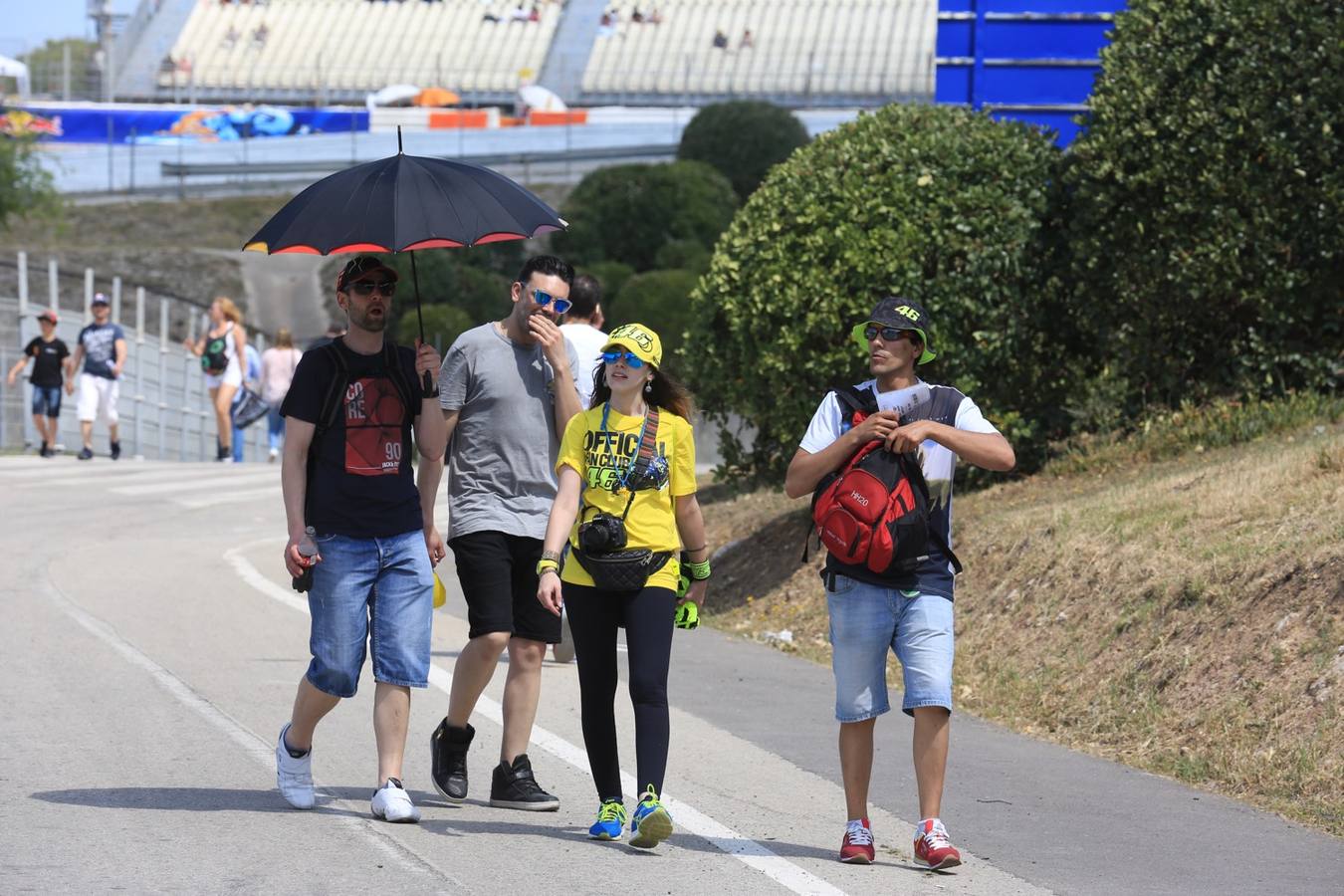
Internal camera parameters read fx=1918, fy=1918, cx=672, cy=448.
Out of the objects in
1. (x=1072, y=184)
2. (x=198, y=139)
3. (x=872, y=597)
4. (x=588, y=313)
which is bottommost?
(x=872, y=597)

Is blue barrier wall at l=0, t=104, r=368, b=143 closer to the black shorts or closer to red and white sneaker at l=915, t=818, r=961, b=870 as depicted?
the black shorts

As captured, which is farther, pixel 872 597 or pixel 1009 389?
pixel 1009 389

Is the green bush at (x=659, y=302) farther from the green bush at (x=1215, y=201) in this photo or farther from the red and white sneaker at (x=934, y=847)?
the red and white sneaker at (x=934, y=847)

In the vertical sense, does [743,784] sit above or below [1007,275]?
below

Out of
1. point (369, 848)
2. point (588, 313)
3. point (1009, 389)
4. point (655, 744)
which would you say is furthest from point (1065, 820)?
point (1009, 389)

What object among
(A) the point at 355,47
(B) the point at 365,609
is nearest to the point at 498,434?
(B) the point at 365,609

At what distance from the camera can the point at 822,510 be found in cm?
616

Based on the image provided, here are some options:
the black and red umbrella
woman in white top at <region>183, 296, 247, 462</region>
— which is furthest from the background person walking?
the black and red umbrella

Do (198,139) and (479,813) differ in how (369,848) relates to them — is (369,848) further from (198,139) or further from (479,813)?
(198,139)

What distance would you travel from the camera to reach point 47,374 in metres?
22.1

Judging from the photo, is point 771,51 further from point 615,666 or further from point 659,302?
point 615,666

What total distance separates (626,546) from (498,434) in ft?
2.60

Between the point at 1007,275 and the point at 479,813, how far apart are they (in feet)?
24.0

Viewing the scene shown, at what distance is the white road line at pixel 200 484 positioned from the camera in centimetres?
1898
